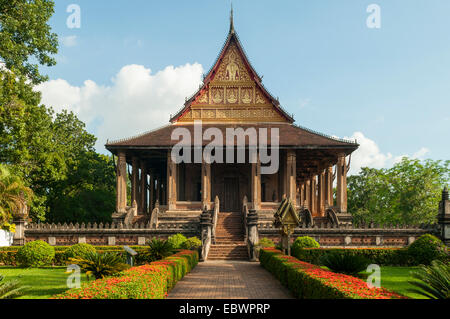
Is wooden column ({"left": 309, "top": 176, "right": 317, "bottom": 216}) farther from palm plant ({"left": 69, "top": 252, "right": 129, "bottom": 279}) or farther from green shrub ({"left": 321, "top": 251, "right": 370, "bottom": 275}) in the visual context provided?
palm plant ({"left": 69, "top": 252, "right": 129, "bottom": 279})

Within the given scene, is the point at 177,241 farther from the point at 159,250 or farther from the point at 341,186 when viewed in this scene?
the point at 341,186

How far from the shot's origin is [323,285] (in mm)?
7824

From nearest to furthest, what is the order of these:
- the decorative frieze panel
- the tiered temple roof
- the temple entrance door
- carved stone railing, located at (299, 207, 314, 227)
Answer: carved stone railing, located at (299, 207, 314, 227) < the tiered temple roof < the decorative frieze panel < the temple entrance door

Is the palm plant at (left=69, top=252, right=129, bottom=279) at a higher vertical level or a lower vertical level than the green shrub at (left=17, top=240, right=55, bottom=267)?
higher

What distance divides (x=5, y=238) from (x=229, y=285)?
16410mm

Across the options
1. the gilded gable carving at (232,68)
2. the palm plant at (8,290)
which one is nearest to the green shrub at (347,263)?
the palm plant at (8,290)

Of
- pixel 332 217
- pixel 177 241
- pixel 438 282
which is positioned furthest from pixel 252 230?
pixel 438 282

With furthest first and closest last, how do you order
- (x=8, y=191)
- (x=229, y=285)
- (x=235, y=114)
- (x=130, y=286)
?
(x=235, y=114) < (x=8, y=191) < (x=229, y=285) < (x=130, y=286)

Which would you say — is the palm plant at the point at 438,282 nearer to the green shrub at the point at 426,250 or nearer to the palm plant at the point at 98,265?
the palm plant at the point at 98,265

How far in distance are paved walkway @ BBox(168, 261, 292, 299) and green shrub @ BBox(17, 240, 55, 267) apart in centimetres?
678

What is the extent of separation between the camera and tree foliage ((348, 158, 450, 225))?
40562 millimetres

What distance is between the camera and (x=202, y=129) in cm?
3288

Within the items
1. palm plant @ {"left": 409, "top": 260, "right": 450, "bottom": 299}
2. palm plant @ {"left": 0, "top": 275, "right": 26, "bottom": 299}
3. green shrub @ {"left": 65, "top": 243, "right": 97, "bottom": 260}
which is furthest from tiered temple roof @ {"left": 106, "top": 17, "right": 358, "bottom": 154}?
palm plant @ {"left": 409, "top": 260, "right": 450, "bottom": 299}
